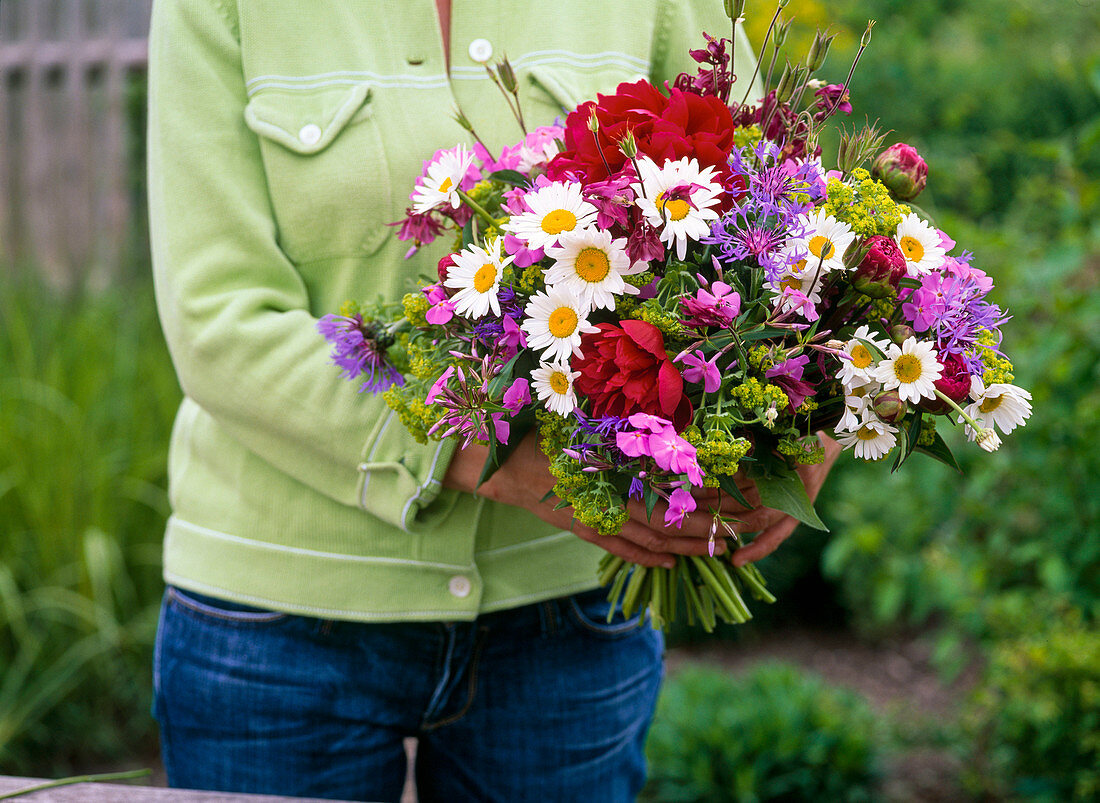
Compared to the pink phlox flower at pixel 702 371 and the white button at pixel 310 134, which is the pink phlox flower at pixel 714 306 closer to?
the pink phlox flower at pixel 702 371

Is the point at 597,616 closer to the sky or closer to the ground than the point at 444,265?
closer to the ground

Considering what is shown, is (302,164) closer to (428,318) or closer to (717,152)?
(428,318)

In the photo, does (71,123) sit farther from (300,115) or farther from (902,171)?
(902,171)

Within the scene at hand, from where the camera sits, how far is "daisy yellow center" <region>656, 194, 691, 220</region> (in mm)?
839

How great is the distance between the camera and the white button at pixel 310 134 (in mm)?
1145

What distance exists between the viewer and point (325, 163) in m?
1.16

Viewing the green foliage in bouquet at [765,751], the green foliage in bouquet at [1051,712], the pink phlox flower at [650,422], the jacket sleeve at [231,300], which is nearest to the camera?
the pink phlox flower at [650,422]

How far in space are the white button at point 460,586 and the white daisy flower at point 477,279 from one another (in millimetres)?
424

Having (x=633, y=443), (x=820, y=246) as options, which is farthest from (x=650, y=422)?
(x=820, y=246)

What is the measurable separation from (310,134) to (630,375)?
554 millimetres

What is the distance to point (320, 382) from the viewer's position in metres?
1.11

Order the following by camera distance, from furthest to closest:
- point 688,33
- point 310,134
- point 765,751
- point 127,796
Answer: point 765,751 < point 688,33 < point 310,134 < point 127,796

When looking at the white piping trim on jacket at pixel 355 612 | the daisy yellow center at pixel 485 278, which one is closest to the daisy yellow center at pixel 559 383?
the daisy yellow center at pixel 485 278

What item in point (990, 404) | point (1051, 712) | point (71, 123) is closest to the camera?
point (990, 404)
